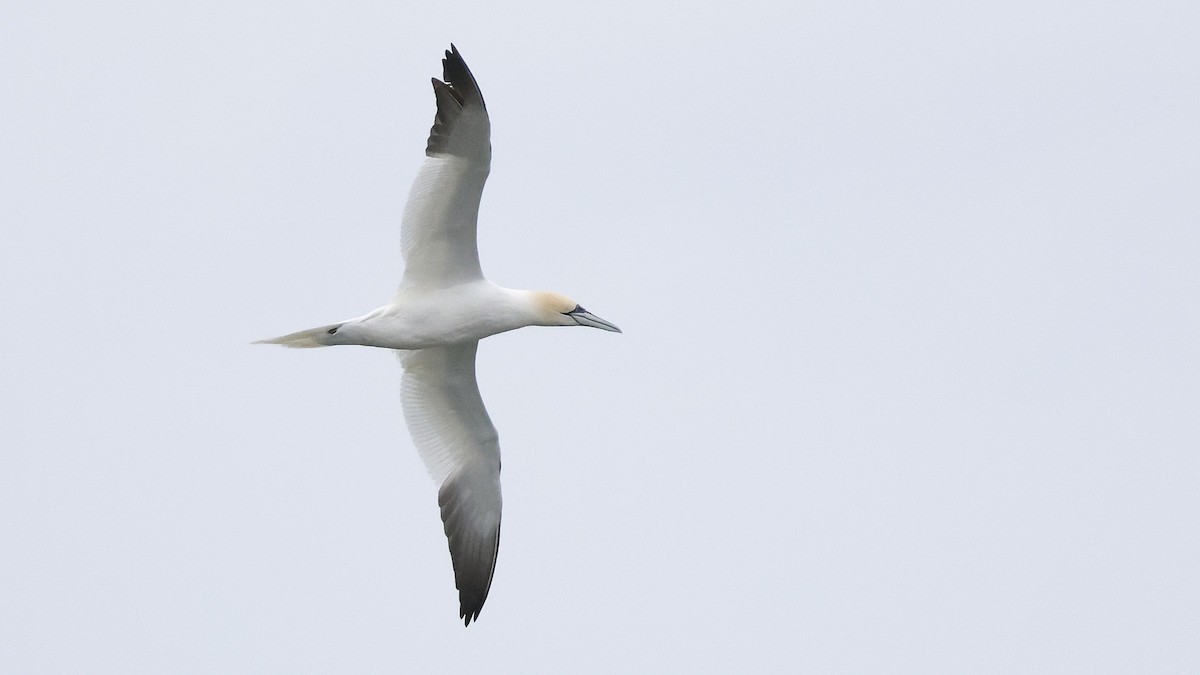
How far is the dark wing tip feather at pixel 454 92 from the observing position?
47.9ft

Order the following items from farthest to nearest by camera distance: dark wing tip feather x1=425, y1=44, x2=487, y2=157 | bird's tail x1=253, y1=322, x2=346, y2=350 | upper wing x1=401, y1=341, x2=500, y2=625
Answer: upper wing x1=401, y1=341, x2=500, y2=625
bird's tail x1=253, y1=322, x2=346, y2=350
dark wing tip feather x1=425, y1=44, x2=487, y2=157

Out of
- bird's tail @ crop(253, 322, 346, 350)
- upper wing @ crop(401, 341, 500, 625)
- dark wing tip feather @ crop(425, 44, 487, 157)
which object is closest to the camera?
Answer: dark wing tip feather @ crop(425, 44, 487, 157)

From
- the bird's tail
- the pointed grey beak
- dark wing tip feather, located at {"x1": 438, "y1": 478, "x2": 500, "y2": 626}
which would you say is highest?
the pointed grey beak

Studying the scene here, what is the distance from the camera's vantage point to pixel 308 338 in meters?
15.7

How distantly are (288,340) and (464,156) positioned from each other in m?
2.28

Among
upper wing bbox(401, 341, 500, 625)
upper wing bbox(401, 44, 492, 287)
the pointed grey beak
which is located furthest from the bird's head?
upper wing bbox(401, 341, 500, 625)

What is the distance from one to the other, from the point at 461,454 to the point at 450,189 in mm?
2930

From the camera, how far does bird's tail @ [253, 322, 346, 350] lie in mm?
15594

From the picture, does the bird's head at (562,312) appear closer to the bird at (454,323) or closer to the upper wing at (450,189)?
the bird at (454,323)

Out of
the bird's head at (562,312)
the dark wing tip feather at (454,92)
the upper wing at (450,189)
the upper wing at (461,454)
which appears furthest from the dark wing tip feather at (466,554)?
the dark wing tip feather at (454,92)

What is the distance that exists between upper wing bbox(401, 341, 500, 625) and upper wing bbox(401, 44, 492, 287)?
127cm

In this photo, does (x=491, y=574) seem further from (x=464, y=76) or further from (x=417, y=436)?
(x=464, y=76)

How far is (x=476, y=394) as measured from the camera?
16875 millimetres

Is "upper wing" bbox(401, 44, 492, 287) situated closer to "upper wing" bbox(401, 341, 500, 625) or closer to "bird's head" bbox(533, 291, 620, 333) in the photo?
"bird's head" bbox(533, 291, 620, 333)
